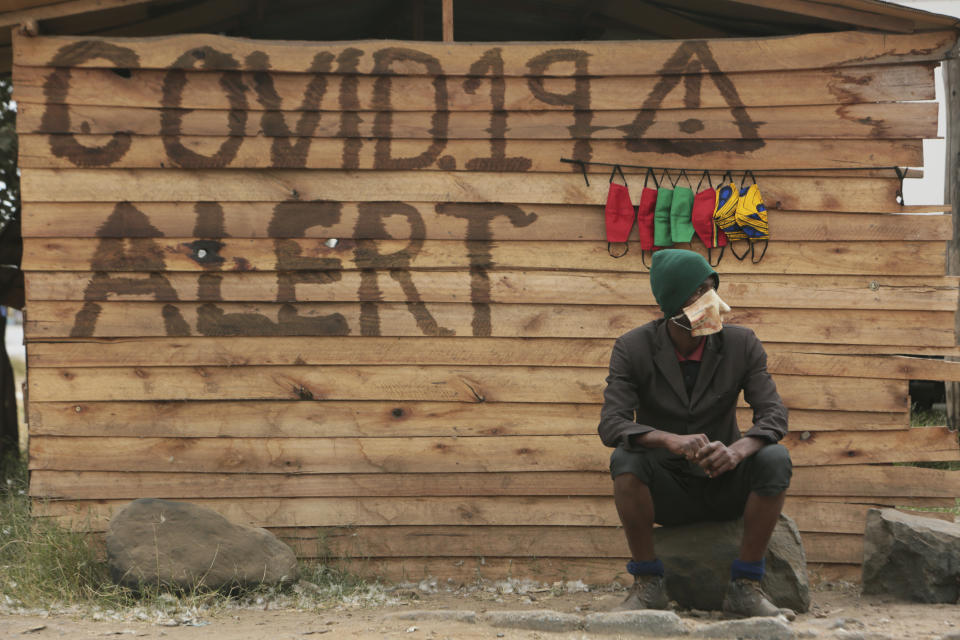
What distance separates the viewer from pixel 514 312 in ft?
19.5

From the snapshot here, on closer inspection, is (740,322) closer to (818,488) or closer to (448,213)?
(818,488)

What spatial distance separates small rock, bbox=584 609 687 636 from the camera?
3.96m

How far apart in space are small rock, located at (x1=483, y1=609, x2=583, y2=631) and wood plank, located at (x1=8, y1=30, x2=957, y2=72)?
11.8ft

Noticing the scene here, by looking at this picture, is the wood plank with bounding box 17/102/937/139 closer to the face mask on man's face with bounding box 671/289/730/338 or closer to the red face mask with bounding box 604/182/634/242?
the red face mask with bounding box 604/182/634/242

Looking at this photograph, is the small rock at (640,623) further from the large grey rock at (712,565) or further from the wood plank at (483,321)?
the wood plank at (483,321)

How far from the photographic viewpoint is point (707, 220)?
584 centimetres

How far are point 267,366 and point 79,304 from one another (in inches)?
53.1

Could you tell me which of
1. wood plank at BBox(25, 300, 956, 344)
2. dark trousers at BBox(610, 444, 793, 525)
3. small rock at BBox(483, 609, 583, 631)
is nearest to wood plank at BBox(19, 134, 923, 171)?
wood plank at BBox(25, 300, 956, 344)

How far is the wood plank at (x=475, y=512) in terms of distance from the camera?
5879 mm

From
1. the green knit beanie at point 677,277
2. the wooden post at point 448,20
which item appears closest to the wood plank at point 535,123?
the wooden post at point 448,20

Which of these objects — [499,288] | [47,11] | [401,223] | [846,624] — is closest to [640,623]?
[846,624]

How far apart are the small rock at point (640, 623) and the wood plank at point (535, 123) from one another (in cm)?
327

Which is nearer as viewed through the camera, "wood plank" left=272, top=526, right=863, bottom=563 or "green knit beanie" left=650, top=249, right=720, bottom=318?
"green knit beanie" left=650, top=249, right=720, bottom=318

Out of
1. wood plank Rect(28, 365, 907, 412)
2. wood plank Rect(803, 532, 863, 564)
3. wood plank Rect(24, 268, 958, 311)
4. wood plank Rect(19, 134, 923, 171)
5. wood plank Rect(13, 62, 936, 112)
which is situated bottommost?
wood plank Rect(803, 532, 863, 564)
